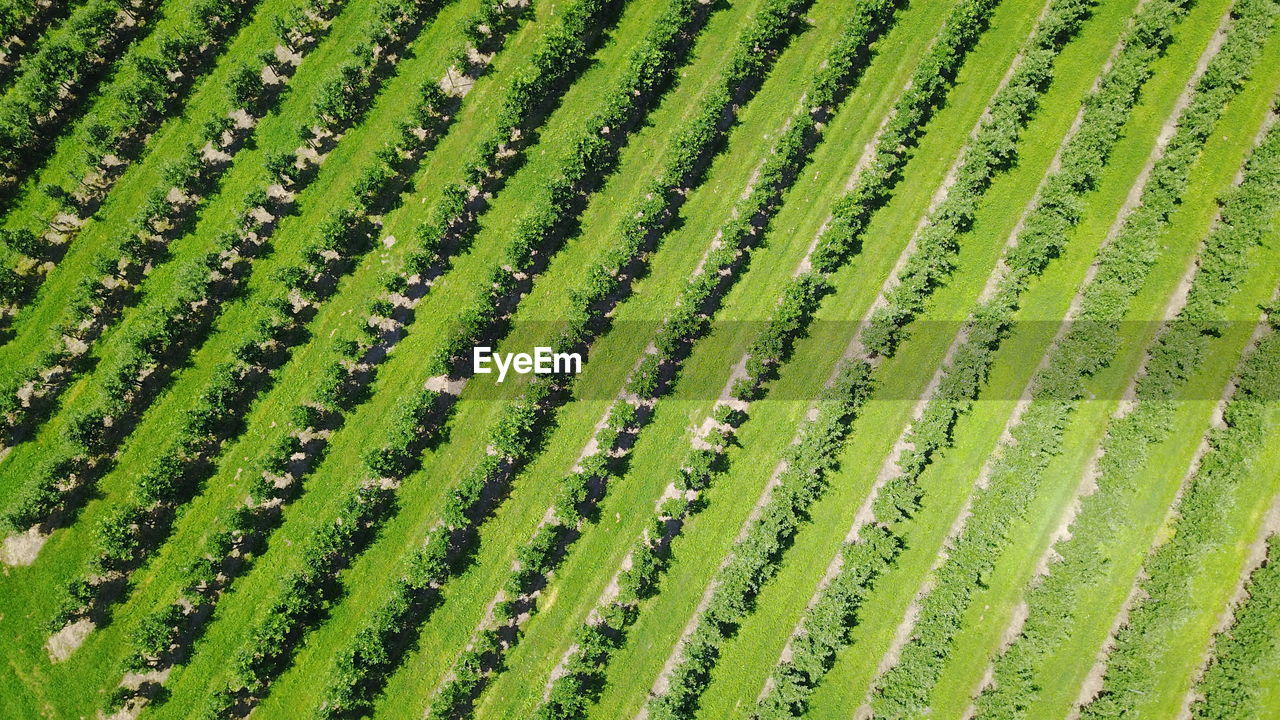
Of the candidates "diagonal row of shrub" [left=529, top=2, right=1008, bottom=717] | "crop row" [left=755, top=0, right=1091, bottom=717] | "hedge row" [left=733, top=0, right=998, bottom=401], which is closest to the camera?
"crop row" [left=755, top=0, right=1091, bottom=717]

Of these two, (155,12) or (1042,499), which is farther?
(155,12)

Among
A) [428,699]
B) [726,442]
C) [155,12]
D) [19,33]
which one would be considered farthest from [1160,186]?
[19,33]

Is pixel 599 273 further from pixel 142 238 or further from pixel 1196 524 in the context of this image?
pixel 1196 524

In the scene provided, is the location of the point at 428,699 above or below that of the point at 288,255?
below

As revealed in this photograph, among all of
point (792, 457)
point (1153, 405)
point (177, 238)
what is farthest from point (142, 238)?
point (1153, 405)

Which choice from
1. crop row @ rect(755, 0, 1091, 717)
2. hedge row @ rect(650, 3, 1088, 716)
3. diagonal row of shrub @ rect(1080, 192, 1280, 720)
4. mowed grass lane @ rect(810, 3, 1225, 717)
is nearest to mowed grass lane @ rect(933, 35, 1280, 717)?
diagonal row of shrub @ rect(1080, 192, 1280, 720)

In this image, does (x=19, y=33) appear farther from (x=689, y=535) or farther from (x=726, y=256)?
(x=689, y=535)

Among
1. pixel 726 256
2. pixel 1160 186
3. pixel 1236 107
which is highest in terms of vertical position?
pixel 1236 107

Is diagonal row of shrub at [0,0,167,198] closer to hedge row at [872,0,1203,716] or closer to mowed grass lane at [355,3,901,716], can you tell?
mowed grass lane at [355,3,901,716]
